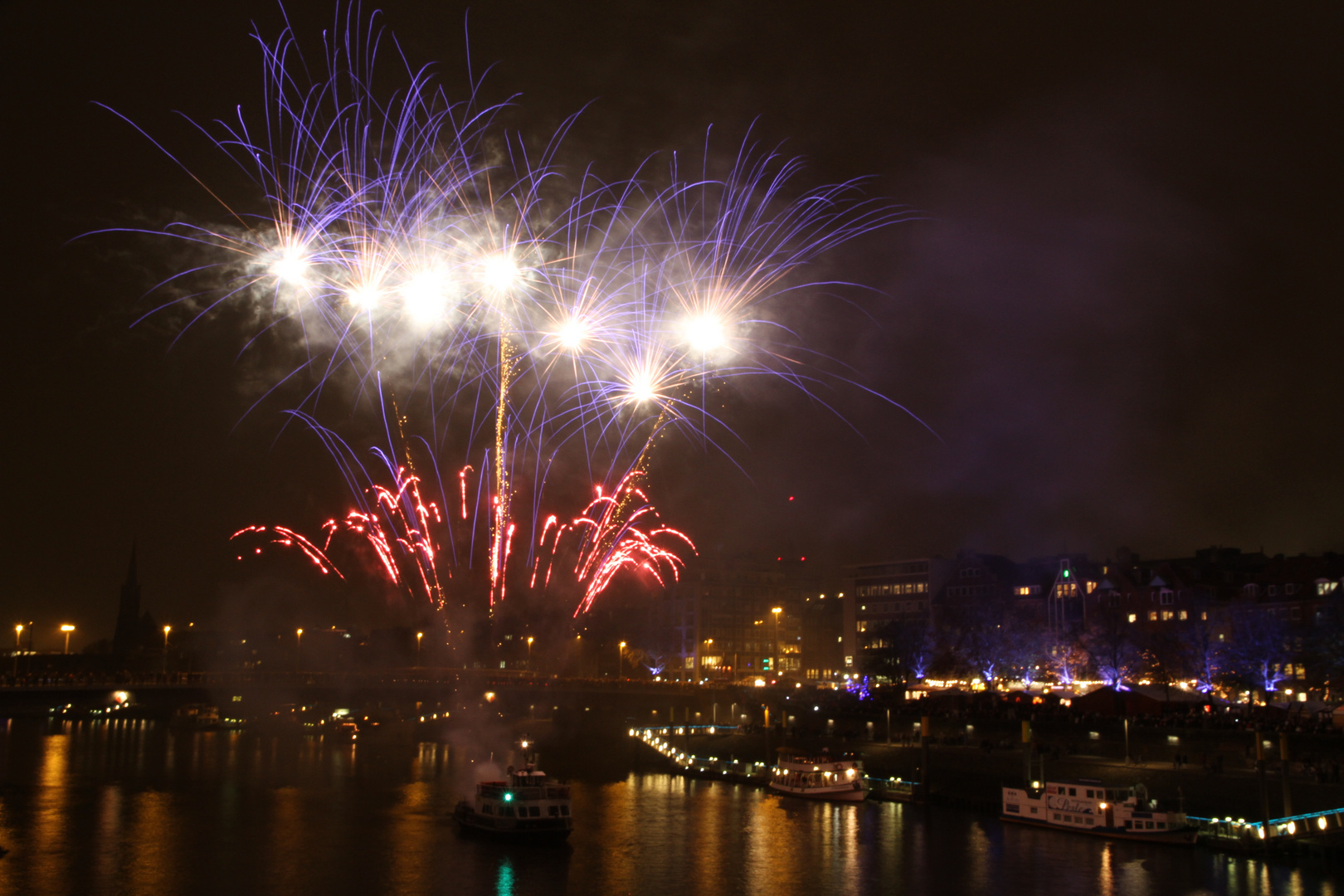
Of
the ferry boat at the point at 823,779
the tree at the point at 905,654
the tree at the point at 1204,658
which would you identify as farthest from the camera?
the tree at the point at 905,654

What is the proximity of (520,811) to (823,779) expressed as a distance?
71.2ft

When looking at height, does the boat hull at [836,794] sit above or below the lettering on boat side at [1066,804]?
below

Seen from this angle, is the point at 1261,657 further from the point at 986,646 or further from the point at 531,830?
the point at 531,830

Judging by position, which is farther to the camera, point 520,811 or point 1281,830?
point 520,811

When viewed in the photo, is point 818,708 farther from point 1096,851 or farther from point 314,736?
point 314,736

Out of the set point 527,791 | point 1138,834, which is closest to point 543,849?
point 527,791

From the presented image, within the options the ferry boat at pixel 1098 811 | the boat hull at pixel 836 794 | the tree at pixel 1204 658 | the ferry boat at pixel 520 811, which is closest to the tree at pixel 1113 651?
the tree at pixel 1204 658

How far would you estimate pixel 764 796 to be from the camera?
228 feet

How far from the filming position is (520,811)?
52.3m

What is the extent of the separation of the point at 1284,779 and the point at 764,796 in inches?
1238

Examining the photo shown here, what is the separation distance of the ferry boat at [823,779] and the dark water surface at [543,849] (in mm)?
1362

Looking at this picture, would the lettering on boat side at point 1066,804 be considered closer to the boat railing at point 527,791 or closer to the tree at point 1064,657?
the boat railing at point 527,791

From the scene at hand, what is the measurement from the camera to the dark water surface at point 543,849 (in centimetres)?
4269

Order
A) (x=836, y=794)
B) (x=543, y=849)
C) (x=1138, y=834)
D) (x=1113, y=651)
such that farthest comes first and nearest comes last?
(x=1113, y=651), (x=836, y=794), (x=543, y=849), (x=1138, y=834)
